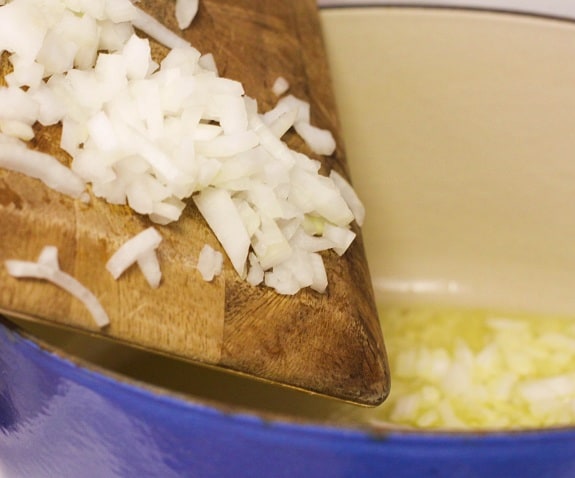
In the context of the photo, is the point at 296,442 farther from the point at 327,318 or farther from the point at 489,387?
the point at 489,387

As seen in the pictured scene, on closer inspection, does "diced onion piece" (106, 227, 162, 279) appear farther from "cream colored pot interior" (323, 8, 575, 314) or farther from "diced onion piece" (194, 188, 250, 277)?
"cream colored pot interior" (323, 8, 575, 314)

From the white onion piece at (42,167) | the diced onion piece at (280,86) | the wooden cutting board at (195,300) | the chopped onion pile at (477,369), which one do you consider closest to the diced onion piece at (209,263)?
the wooden cutting board at (195,300)

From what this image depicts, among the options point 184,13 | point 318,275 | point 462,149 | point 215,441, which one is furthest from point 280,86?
point 215,441

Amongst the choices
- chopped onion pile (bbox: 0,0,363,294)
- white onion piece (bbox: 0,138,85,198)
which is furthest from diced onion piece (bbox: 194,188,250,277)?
white onion piece (bbox: 0,138,85,198)

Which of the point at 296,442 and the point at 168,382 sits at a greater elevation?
the point at 296,442

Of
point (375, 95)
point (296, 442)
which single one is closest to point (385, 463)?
point (296, 442)

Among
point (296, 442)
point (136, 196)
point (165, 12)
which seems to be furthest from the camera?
point (165, 12)
